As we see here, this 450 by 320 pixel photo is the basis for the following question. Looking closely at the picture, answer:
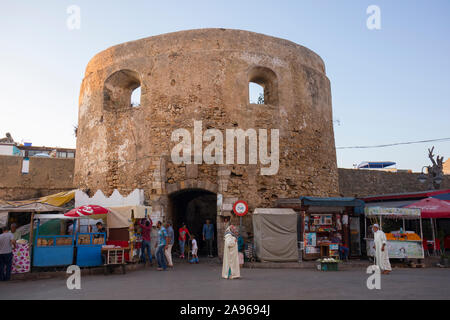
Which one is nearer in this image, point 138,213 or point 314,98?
point 138,213

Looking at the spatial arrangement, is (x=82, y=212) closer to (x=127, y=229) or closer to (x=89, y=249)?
(x=89, y=249)

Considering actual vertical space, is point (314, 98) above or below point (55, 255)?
above

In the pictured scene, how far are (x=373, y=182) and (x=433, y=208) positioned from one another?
10.2 m

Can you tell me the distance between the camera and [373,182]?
896 inches

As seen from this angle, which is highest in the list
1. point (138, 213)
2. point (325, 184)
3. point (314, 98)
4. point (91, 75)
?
point (91, 75)

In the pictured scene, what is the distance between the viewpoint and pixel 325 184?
1529 centimetres

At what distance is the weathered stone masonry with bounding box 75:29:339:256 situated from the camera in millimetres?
13477

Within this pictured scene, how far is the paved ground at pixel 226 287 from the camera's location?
6555 mm

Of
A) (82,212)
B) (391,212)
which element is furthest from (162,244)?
(391,212)

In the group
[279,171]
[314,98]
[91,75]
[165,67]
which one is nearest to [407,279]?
[279,171]

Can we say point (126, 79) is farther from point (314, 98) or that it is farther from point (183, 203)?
point (314, 98)
